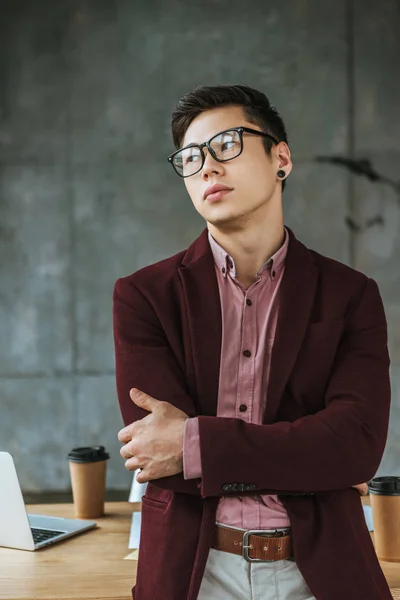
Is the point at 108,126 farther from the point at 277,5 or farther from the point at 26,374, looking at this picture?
the point at 26,374

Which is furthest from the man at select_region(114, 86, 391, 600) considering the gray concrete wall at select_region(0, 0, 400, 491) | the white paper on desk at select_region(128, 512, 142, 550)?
the gray concrete wall at select_region(0, 0, 400, 491)

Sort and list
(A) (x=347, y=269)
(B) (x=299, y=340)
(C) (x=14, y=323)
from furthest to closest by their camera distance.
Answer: (C) (x=14, y=323), (A) (x=347, y=269), (B) (x=299, y=340)

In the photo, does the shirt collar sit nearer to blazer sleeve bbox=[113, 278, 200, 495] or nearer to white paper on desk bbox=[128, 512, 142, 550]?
blazer sleeve bbox=[113, 278, 200, 495]

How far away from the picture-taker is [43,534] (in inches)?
87.6

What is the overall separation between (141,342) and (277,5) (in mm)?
2875

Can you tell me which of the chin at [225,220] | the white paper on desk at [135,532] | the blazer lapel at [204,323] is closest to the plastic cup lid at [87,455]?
the white paper on desk at [135,532]

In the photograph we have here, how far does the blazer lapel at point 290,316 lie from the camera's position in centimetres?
152

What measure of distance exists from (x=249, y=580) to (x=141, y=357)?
19.7 inches

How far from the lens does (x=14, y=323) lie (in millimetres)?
3885

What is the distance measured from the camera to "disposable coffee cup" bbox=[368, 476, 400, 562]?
6.54ft

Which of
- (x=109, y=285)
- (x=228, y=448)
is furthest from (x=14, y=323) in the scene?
(x=228, y=448)

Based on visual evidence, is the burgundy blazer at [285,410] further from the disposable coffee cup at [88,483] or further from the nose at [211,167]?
the disposable coffee cup at [88,483]

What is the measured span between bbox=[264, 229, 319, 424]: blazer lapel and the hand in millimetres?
190

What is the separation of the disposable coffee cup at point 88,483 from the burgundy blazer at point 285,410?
927 mm
